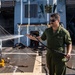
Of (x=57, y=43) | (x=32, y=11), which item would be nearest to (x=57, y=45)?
(x=57, y=43)

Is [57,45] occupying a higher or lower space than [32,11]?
lower

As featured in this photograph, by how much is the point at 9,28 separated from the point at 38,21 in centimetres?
428

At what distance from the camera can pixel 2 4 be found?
73.9ft

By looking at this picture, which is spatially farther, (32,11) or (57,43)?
(32,11)

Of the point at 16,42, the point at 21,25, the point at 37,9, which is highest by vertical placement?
the point at 37,9

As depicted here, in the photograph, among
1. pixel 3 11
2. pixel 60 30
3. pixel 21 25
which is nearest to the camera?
pixel 60 30

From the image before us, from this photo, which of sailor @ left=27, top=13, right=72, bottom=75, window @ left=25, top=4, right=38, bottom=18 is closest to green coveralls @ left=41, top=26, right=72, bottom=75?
sailor @ left=27, top=13, right=72, bottom=75

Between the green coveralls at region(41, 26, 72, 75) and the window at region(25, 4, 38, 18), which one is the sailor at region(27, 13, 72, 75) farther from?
the window at region(25, 4, 38, 18)

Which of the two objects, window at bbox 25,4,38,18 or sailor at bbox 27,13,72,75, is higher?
window at bbox 25,4,38,18

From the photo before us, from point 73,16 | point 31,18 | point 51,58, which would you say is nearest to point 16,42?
point 31,18

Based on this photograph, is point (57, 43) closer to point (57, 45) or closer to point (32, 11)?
point (57, 45)

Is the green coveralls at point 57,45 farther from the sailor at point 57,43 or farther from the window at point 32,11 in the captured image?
the window at point 32,11

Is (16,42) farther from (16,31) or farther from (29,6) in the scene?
(29,6)

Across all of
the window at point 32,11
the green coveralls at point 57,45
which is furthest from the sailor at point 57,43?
the window at point 32,11
